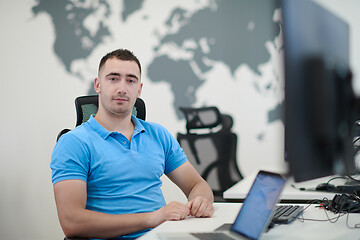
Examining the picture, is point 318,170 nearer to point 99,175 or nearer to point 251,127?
point 99,175

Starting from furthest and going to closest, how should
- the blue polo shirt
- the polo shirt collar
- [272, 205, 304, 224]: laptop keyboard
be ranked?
1. the polo shirt collar
2. the blue polo shirt
3. [272, 205, 304, 224]: laptop keyboard

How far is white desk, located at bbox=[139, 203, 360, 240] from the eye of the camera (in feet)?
3.47

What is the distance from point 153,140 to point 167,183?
5.57 ft

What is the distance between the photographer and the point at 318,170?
0.59 m

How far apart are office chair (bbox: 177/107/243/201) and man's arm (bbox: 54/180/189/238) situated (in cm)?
173

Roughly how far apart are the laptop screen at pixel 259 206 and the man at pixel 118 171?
32 cm

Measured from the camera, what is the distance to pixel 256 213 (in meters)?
0.95

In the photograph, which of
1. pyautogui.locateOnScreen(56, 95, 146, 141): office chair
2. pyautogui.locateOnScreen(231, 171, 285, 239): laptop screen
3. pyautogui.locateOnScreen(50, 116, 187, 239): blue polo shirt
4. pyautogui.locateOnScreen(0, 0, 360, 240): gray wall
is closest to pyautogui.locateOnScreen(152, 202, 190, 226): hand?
pyautogui.locateOnScreen(50, 116, 187, 239): blue polo shirt

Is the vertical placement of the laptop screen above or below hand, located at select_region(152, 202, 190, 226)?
above

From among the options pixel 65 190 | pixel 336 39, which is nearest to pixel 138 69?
pixel 65 190

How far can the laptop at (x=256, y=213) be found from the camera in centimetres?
90

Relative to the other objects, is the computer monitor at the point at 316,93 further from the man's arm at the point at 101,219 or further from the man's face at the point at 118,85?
the man's face at the point at 118,85

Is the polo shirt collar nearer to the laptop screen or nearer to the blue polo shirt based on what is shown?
the blue polo shirt

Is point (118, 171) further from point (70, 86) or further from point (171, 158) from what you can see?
point (70, 86)
